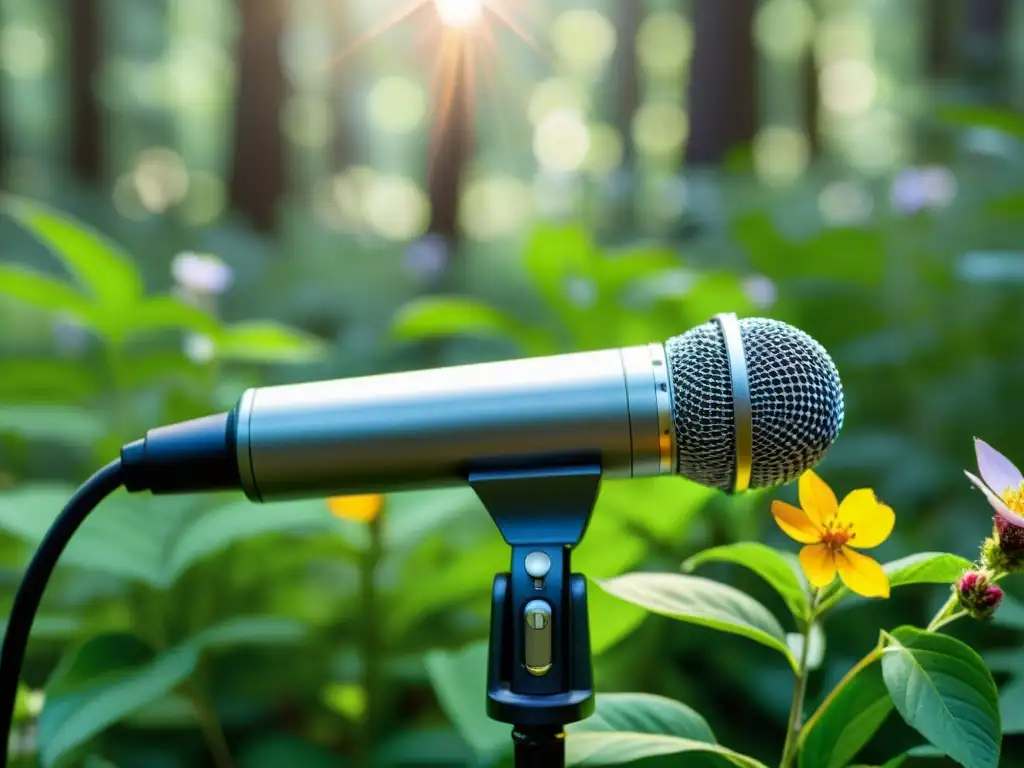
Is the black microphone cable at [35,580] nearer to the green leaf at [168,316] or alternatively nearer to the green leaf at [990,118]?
the green leaf at [168,316]

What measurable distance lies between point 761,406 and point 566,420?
197mm

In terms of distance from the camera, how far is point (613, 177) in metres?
7.37

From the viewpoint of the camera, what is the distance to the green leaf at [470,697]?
47.6 inches

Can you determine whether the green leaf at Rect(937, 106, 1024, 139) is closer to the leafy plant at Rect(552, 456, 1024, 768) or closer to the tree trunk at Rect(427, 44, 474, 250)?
the leafy plant at Rect(552, 456, 1024, 768)

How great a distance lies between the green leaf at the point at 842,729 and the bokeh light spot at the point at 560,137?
22467 millimetres

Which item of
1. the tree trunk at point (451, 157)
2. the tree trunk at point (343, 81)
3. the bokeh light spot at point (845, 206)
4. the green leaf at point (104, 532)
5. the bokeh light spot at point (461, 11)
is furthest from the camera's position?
the tree trunk at point (343, 81)

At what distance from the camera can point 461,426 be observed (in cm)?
98

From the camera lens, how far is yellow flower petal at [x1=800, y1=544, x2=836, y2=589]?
0.94m

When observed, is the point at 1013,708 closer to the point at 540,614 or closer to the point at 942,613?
the point at 942,613

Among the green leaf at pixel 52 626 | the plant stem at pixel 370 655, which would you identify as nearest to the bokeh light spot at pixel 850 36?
the plant stem at pixel 370 655

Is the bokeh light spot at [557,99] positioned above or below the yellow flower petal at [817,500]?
above

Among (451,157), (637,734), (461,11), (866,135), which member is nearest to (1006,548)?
(637,734)

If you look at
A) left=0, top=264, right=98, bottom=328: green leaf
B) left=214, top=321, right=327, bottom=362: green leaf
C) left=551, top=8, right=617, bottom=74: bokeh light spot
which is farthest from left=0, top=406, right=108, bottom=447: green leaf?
left=551, top=8, right=617, bottom=74: bokeh light spot

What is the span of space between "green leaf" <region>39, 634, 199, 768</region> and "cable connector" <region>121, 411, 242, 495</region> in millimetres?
383
